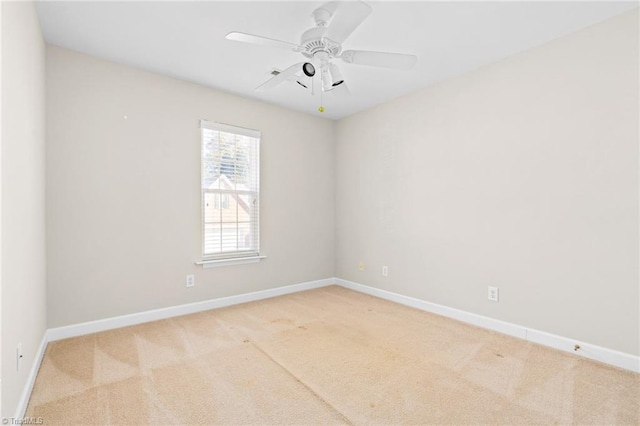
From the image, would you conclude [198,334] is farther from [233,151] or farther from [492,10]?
[492,10]

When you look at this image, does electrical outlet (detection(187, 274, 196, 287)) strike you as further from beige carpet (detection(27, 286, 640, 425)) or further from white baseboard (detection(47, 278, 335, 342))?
beige carpet (detection(27, 286, 640, 425))

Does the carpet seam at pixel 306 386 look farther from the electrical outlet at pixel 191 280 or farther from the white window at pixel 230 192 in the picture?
the white window at pixel 230 192

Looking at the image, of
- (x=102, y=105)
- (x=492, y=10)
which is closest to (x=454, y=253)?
(x=492, y=10)

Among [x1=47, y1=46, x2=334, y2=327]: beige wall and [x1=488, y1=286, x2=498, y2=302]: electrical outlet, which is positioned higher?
[x1=47, y1=46, x2=334, y2=327]: beige wall

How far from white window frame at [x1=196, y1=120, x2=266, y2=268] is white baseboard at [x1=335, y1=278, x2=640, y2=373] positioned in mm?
1734

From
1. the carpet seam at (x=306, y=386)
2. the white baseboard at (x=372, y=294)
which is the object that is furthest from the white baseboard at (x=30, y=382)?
the carpet seam at (x=306, y=386)

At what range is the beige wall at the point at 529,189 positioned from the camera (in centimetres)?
228

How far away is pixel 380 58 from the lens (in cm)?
214

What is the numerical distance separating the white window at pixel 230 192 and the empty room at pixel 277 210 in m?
0.03

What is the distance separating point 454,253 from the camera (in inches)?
129

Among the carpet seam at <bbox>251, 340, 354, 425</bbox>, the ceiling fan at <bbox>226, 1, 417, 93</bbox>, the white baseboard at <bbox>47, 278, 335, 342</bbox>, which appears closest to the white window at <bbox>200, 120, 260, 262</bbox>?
the white baseboard at <bbox>47, 278, 335, 342</bbox>

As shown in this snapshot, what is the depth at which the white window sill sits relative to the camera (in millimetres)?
3529

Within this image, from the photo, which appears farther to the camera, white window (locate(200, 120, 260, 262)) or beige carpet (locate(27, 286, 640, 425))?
white window (locate(200, 120, 260, 262))

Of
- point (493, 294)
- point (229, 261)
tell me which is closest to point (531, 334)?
point (493, 294)
